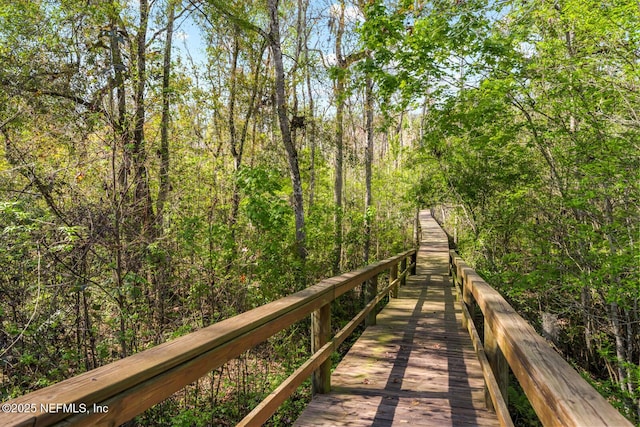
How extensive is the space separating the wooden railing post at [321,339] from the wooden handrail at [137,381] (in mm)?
952

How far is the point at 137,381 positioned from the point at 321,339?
6.60ft

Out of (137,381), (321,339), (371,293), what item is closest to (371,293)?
(371,293)

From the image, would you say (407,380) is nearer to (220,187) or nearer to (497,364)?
(497,364)

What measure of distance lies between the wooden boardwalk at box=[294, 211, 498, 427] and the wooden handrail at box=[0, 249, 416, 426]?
44.8 inches

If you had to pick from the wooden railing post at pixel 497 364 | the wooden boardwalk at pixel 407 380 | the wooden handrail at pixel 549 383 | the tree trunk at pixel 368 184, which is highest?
the tree trunk at pixel 368 184

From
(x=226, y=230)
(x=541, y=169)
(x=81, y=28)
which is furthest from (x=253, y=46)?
(x=541, y=169)

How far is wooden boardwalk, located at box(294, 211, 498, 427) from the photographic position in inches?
108

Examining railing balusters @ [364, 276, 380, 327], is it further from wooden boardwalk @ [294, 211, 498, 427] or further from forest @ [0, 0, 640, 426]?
forest @ [0, 0, 640, 426]

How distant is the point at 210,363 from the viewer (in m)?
1.55

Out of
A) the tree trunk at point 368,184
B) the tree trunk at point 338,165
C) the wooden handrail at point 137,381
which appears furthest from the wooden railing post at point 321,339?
the tree trunk at point 368,184

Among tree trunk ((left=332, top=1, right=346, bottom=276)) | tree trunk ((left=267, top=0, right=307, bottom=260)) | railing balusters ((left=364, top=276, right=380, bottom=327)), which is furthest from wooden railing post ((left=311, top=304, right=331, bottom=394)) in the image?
tree trunk ((left=332, top=1, right=346, bottom=276))

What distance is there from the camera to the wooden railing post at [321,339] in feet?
9.87

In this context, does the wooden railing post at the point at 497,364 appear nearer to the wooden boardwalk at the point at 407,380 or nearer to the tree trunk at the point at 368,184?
the wooden boardwalk at the point at 407,380

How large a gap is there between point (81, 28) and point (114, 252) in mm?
→ 4587
